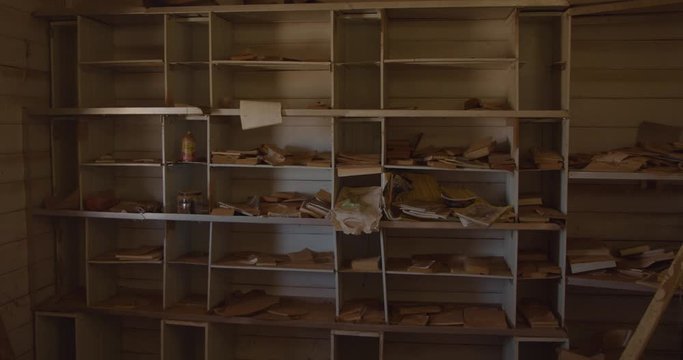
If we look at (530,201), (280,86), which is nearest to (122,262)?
(280,86)

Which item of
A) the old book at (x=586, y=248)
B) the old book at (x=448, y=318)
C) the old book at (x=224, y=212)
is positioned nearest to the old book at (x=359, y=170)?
the old book at (x=224, y=212)

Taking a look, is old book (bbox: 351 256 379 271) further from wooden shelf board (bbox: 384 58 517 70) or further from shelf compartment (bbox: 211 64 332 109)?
wooden shelf board (bbox: 384 58 517 70)

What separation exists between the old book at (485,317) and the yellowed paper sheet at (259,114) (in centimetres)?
148

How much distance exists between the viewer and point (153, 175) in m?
3.82

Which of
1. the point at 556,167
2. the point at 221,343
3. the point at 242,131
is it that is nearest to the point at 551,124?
the point at 556,167

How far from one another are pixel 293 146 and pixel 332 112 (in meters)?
0.52

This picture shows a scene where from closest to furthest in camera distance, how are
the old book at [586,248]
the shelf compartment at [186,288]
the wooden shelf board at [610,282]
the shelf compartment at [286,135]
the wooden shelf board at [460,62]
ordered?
1. the wooden shelf board at [610,282]
2. the wooden shelf board at [460,62]
3. the old book at [586,248]
4. the shelf compartment at [186,288]
5. the shelf compartment at [286,135]

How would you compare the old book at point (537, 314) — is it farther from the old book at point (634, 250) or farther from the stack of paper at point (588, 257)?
the old book at point (634, 250)

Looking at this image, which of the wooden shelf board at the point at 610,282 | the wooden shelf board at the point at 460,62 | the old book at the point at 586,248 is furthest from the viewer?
the old book at the point at 586,248

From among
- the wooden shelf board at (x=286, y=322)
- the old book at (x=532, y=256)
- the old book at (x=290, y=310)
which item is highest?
the old book at (x=532, y=256)

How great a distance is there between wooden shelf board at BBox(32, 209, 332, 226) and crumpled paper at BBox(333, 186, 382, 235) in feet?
0.29

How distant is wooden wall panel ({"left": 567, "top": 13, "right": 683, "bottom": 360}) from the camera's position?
336 cm

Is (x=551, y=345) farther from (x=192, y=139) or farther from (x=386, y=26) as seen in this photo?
(x=192, y=139)

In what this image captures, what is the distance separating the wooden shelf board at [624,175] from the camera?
2.98 metres
